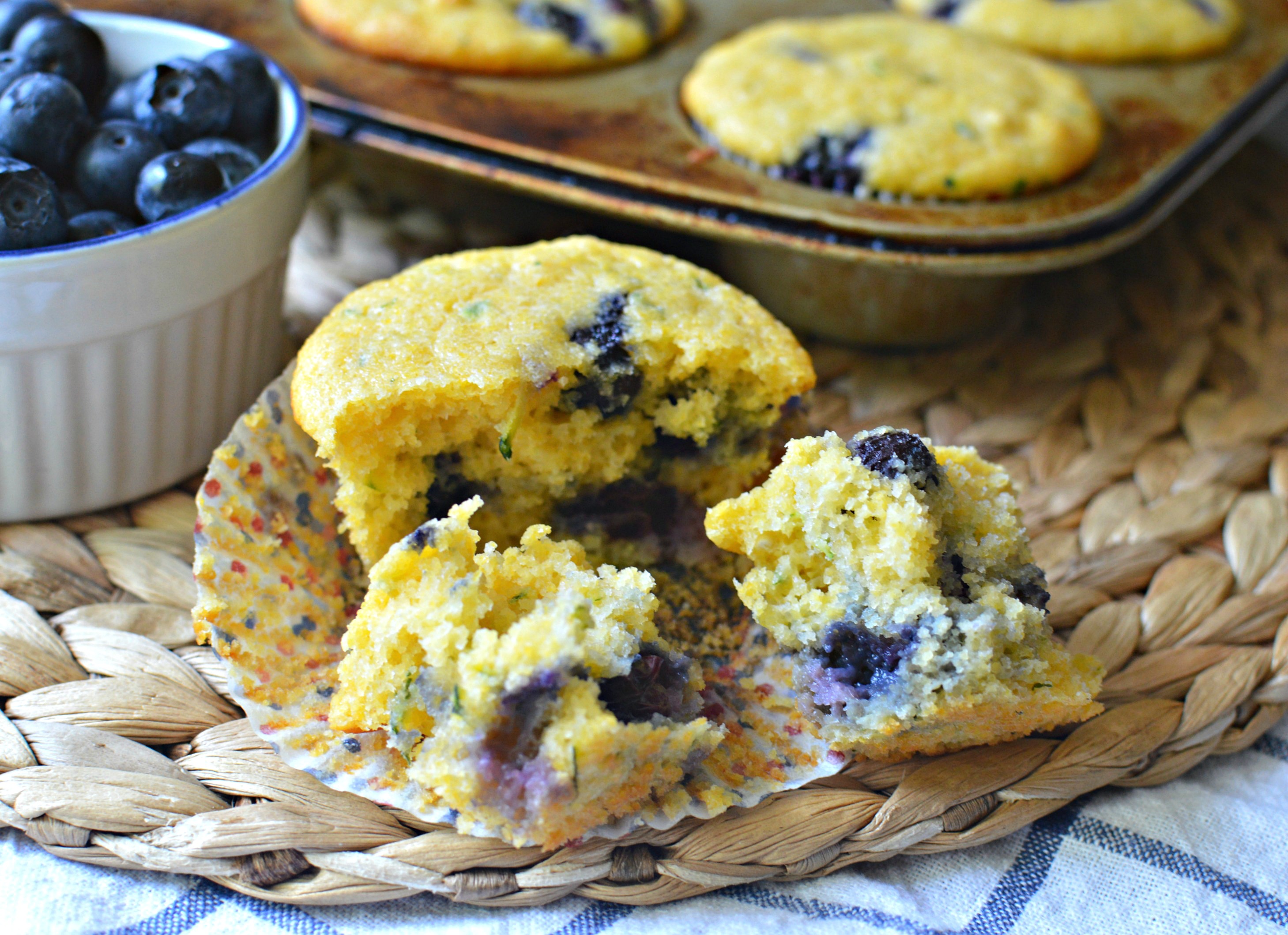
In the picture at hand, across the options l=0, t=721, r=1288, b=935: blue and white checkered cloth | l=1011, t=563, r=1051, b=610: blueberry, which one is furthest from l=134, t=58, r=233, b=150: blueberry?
l=1011, t=563, r=1051, b=610: blueberry

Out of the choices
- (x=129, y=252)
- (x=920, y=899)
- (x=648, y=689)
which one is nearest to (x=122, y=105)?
(x=129, y=252)

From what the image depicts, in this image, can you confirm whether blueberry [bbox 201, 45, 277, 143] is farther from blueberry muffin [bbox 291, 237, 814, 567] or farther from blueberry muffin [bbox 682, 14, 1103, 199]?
blueberry muffin [bbox 682, 14, 1103, 199]

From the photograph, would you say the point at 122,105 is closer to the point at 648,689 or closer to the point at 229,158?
the point at 229,158

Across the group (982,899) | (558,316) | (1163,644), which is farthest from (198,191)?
(1163,644)

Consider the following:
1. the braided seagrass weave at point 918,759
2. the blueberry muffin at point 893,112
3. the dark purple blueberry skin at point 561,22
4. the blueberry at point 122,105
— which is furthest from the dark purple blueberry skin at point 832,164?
the blueberry at point 122,105

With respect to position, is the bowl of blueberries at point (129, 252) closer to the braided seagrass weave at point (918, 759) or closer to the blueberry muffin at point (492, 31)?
the braided seagrass weave at point (918, 759)

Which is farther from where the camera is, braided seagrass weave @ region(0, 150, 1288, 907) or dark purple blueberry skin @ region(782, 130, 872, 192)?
dark purple blueberry skin @ region(782, 130, 872, 192)

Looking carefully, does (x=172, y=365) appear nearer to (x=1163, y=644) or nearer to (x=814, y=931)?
(x=814, y=931)
